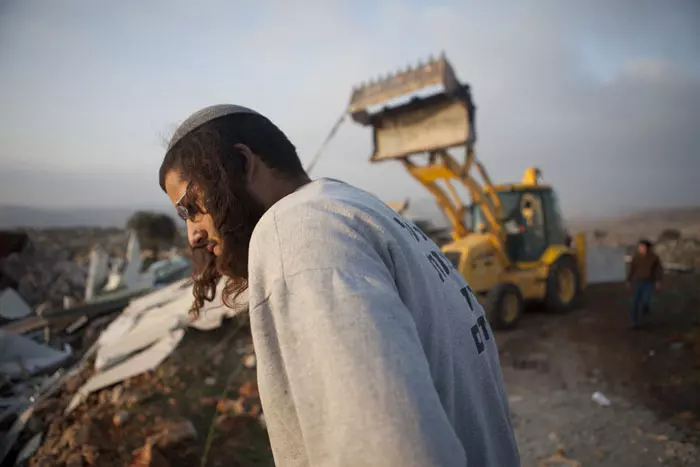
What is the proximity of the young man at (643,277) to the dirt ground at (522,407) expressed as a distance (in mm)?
426

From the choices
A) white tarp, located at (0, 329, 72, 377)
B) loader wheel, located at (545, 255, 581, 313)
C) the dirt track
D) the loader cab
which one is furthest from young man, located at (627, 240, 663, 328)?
white tarp, located at (0, 329, 72, 377)

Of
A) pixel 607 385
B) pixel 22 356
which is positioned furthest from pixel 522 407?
pixel 22 356

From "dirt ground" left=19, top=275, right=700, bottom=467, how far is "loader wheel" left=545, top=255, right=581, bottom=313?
1088mm

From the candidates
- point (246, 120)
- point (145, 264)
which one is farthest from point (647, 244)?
point (145, 264)

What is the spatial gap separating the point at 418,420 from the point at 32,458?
15.0ft

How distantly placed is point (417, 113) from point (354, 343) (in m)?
6.28

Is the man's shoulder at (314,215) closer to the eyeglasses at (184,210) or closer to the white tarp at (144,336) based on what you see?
the eyeglasses at (184,210)

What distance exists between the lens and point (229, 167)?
41.1 inches

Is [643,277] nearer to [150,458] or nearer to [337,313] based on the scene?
[150,458]

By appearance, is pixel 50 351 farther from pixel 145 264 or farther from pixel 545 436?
pixel 145 264

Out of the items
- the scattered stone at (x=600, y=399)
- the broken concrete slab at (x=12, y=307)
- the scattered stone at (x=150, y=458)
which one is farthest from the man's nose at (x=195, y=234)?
the broken concrete slab at (x=12, y=307)

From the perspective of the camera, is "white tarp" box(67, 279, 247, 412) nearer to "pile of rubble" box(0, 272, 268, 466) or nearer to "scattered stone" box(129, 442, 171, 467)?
"pile of rubble" box(0, 272, 268, 466)

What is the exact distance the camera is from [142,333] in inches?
227

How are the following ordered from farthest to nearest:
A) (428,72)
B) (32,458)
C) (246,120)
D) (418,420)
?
(428,72)
(32,458)
(246,120)
(418,420)
